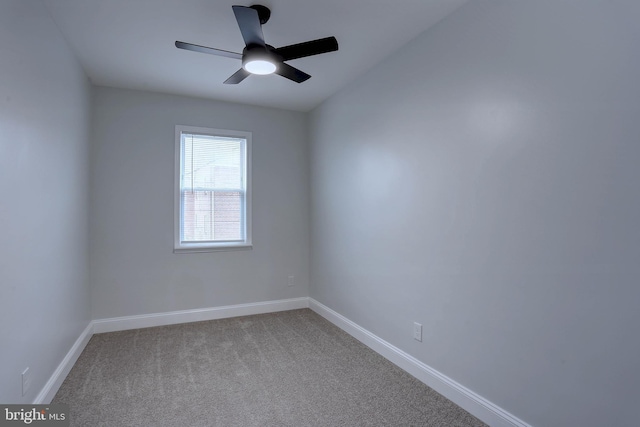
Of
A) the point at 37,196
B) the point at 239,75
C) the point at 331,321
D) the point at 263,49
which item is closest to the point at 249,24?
the point at 263,49

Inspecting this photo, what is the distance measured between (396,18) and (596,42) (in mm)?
1290

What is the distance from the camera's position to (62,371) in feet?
8.46

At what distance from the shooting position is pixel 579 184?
1.65 m

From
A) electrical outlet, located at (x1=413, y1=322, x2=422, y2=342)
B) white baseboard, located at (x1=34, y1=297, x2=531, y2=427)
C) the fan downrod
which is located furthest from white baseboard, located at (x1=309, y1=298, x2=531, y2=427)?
the fan downrod

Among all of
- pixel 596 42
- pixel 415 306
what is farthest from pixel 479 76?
pixel 415 306

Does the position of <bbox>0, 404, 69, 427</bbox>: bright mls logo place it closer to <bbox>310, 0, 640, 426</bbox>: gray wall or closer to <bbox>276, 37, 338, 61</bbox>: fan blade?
<bbox>310, 0, 640, 426</bbox>: gray wall

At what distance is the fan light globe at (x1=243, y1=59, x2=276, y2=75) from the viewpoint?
2385 mm

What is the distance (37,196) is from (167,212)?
178 centimetres

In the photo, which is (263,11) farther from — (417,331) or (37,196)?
(417,331)

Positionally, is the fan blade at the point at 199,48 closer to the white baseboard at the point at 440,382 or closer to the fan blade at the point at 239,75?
the fan blade at the point at 239,75

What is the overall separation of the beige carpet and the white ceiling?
8.87ft

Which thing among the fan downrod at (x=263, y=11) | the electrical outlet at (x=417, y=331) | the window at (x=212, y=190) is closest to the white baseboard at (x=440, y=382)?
the electrical outlet at (x=417, y=331)

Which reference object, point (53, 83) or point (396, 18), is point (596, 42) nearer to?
point (396, 18)

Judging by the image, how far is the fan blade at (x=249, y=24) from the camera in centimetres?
187
